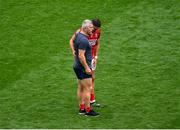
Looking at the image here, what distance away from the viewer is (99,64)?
13086 millimetres

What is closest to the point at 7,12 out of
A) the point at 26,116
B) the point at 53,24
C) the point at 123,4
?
the point at 53,24

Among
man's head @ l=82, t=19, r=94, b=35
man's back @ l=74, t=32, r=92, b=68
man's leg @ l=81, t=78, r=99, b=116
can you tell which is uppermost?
man's head @ l=82, t=19, r=94, b=35

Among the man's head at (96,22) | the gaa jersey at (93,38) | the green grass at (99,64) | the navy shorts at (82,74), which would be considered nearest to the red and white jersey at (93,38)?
the gaa jersey at (93,38)

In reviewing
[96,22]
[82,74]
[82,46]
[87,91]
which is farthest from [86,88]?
[96,22]

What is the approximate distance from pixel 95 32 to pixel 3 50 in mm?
3604

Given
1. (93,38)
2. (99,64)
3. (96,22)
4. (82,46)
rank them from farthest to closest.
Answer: (99,64)
(93,38)
(96,22)
(82,46)

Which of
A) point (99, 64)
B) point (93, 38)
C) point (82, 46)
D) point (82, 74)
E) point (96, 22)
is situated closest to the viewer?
point (82, 46)

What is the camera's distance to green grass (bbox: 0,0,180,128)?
34.6 feet

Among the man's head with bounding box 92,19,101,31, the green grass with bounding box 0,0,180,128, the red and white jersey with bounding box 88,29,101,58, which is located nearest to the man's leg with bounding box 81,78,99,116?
the green grass with bounding box 0,0,180,128

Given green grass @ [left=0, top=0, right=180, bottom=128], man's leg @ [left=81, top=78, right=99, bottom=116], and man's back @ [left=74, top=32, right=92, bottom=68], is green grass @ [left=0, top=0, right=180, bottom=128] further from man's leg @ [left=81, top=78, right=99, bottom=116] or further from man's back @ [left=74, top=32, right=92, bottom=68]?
man's back @ [left=74, top=32, right=92, bottom=68]

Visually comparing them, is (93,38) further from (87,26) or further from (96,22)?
(87,26)

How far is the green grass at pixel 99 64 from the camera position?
10547 millimetres

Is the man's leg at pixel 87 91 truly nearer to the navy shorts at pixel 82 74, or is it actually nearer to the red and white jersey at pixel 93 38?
the navy shorts at pixel 82 74

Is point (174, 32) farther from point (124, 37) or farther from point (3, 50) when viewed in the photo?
point (3, 50)
